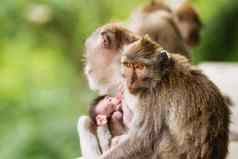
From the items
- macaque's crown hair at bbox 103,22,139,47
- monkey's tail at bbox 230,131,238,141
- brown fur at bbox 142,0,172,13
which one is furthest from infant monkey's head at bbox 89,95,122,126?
brown fur at bbox 142,0,172,13

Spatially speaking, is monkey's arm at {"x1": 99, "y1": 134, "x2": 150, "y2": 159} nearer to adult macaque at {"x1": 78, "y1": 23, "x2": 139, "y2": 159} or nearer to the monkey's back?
the monkey's back

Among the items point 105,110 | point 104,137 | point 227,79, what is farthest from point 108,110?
point 227,79

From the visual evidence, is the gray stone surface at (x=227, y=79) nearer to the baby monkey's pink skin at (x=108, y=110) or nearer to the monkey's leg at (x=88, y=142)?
the baby monkey's pink skin at (x=108, y=110)

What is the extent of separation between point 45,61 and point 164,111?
4332 mm

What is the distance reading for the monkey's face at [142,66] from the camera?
7.68ft

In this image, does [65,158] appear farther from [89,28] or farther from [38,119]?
[89,28]

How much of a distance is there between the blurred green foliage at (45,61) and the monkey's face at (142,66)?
3821mm

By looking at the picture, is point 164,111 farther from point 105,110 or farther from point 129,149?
point 105,110

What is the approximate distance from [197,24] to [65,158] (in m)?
1.96

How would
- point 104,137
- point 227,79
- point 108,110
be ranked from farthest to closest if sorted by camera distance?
point 227,79 → point 108,110 → point 104,137

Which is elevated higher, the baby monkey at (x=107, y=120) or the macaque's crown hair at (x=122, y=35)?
the macaque's crown hair at (x=122, y=35)

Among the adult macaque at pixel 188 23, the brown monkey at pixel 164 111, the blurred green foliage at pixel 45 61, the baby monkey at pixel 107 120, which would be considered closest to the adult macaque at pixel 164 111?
the brown monkey at pixel 164 111

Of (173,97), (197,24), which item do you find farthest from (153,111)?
(197,24)

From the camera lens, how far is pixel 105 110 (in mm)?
2766
